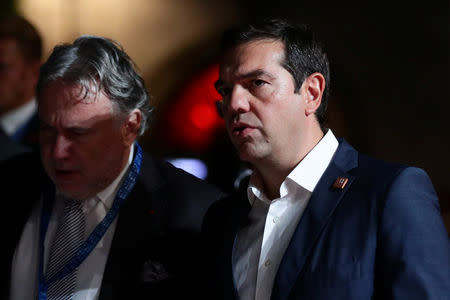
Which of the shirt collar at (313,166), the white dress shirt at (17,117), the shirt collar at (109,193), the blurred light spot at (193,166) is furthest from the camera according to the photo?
the blurred light spot at (193,166)

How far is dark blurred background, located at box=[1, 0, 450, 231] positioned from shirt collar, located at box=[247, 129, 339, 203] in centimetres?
285

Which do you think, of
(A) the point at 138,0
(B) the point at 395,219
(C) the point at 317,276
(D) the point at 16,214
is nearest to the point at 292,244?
(C) the point at 317,276

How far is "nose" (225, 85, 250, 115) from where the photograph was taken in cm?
169

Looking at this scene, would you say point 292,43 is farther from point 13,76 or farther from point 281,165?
point 13,76

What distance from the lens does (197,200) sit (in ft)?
7.05

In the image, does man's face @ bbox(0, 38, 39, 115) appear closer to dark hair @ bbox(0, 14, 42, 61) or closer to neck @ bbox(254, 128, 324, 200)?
dark hair @ bbox(0, 14, 42, 61)

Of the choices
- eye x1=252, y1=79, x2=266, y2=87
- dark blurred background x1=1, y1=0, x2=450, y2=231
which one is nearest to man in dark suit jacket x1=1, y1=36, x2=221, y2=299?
eye x1=252, y1=79, x2=266, y2=87

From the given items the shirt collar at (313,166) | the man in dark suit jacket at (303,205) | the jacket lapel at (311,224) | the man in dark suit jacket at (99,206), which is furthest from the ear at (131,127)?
the jacket lapel at (311,224)

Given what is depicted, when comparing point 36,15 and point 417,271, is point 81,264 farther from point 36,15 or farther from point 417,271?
point 36,15

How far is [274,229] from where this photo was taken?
1.68 m

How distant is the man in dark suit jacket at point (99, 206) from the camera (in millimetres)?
1986

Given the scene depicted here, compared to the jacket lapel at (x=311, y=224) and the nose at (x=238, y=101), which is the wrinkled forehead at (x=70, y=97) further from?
the jacket lapel at (x=311, y=224)

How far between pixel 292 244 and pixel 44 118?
0.98m

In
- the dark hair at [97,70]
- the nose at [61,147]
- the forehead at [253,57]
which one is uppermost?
the forehead at [253,57]
